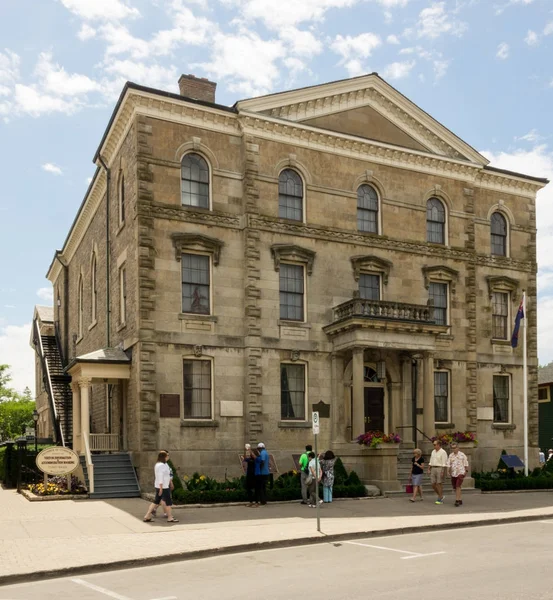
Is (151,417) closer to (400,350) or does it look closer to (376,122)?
(400,350)

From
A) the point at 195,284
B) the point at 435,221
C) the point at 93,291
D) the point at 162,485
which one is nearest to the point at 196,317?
the point at 195,284

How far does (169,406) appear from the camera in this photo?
1014 inches

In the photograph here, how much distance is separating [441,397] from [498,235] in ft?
26.2

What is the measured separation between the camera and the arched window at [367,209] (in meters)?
30.5

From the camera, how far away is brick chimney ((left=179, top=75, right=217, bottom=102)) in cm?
2917

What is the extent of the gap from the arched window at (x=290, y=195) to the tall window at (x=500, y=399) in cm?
1156

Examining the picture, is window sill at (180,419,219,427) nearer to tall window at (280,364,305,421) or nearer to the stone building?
the stone building

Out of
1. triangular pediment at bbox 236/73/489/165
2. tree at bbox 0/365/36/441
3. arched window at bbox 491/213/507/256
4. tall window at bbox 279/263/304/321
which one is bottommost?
tree at bbox 0/365/36/441

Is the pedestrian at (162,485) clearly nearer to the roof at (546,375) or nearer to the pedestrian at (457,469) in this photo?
the pedestrian at (457,469)

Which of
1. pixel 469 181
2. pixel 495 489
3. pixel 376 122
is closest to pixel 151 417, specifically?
pixel 495 489

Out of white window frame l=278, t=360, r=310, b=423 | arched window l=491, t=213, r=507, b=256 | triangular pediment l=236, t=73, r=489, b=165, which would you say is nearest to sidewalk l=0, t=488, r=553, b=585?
white window frame l=278, t=360, r=310, b=423

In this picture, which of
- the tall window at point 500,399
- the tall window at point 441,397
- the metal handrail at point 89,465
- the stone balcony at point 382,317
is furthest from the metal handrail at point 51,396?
the tall window at point 500,399

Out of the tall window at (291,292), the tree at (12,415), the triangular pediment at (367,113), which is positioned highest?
the triangular pediment at (367,113)

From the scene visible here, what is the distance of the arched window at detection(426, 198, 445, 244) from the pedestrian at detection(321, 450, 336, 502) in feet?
40.0
